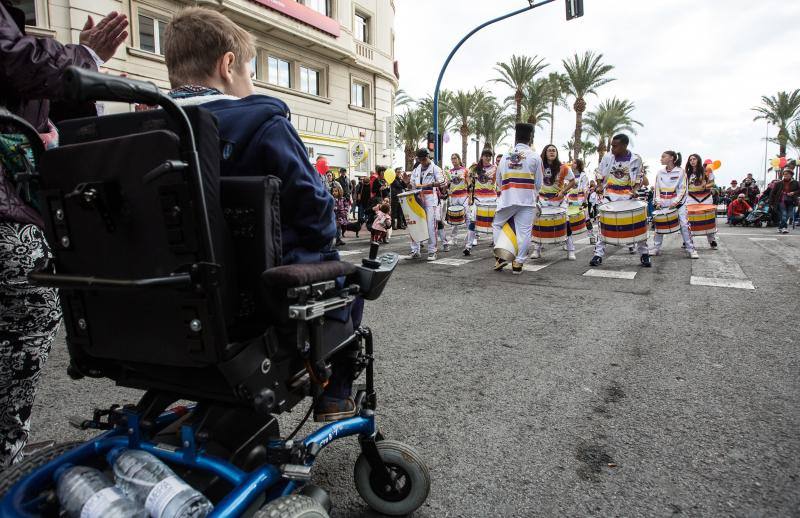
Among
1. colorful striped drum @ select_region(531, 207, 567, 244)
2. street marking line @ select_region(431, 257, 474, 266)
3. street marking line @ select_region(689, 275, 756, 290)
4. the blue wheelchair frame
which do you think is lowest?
street marking line @ select_region(689, 275, 756, 290)

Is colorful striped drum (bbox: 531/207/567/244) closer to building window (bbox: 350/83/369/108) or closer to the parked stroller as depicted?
the parked stroller

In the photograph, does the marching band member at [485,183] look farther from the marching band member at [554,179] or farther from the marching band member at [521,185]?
the marching band member at [521,185]

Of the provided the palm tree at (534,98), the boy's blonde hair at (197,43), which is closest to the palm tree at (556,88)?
the palm tree at (534,98)

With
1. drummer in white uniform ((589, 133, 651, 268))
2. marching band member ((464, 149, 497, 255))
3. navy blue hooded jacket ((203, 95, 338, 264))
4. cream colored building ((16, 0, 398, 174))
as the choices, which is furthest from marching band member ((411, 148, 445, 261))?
cream colored building ((16, 0, 398, 174))

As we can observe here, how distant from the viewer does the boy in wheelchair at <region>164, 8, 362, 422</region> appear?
1426 millimetres

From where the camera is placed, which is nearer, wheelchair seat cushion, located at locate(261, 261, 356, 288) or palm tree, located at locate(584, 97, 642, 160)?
wheelchair seat cushion, located at locate(261, 261, 356, 288)

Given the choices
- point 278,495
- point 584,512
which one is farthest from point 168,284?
point 584,512

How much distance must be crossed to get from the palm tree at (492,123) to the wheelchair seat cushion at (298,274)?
39700 millimetres

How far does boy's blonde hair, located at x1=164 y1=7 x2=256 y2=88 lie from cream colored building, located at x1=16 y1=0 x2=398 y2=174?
50.5 feet

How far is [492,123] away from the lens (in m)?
40.5

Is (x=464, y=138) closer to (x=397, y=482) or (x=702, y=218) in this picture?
(x=702, y=218)

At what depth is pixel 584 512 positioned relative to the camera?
1949mm

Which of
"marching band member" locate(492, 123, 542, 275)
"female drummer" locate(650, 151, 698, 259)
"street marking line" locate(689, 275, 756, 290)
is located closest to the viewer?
"street marking line" locate(689, 275, 756, 290)

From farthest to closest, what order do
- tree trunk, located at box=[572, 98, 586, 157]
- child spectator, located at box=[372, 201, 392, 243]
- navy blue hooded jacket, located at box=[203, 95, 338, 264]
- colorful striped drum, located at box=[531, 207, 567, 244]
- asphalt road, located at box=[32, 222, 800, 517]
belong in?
tree trunk, located at box=[572, 98, 586, 157] < child spectator, located at box=[372, 201, 392, 243] < colorful striped drum, located at box=[531, 207, 567, 244] < asphalt road, located at box=[32, 222, 800, 517] < navy blue hooded jacket, located at box=[203, 95, 338, 264]
